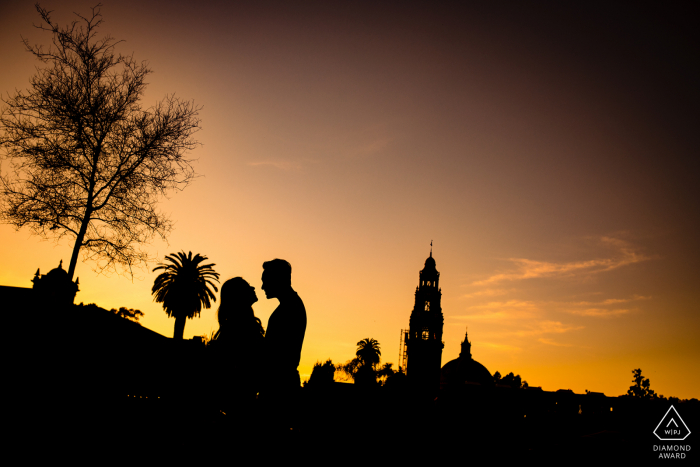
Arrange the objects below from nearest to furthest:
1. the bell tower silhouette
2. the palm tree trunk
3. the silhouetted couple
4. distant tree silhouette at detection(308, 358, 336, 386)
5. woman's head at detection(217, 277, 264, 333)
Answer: the silhouetted couple < woman's head at detection(217, 277, 264, 333) < distant tree silhouette at detection(308, 358, 336, 386) < the palm tree trunk < the bell tower silhouette

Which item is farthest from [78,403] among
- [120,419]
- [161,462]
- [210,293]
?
[210,293]

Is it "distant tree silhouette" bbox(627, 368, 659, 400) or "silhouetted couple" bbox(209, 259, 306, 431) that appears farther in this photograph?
"distant tree silhouette" bbox(627, 368, 659, 400)

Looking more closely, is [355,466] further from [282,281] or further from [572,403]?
[572,403]

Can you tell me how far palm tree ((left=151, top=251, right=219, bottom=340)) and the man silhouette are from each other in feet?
113

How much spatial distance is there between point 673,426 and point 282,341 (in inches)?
1002

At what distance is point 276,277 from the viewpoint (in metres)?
3.40

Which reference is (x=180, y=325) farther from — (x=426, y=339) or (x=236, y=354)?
(x=426, y=339)

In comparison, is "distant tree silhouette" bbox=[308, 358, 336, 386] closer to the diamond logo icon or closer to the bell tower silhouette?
the diamond logo icon

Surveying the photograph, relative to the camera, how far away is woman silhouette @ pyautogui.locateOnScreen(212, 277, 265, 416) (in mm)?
3090

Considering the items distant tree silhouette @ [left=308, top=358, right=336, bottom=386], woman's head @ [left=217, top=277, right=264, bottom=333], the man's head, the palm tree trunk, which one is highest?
the palm tree trunk

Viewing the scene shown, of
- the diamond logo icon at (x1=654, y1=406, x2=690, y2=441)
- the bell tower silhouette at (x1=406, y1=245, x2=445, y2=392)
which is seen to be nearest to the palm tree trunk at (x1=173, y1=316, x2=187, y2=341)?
the diamond logo icon at (x1=654, y1=406, x2=690, y2=441)

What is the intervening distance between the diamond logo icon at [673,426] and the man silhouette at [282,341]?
2292 centimetres

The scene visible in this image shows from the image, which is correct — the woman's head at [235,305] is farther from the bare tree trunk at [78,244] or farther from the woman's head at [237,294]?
the bare tree trunk at [78,244]

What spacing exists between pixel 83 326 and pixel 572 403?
27.8 metres
